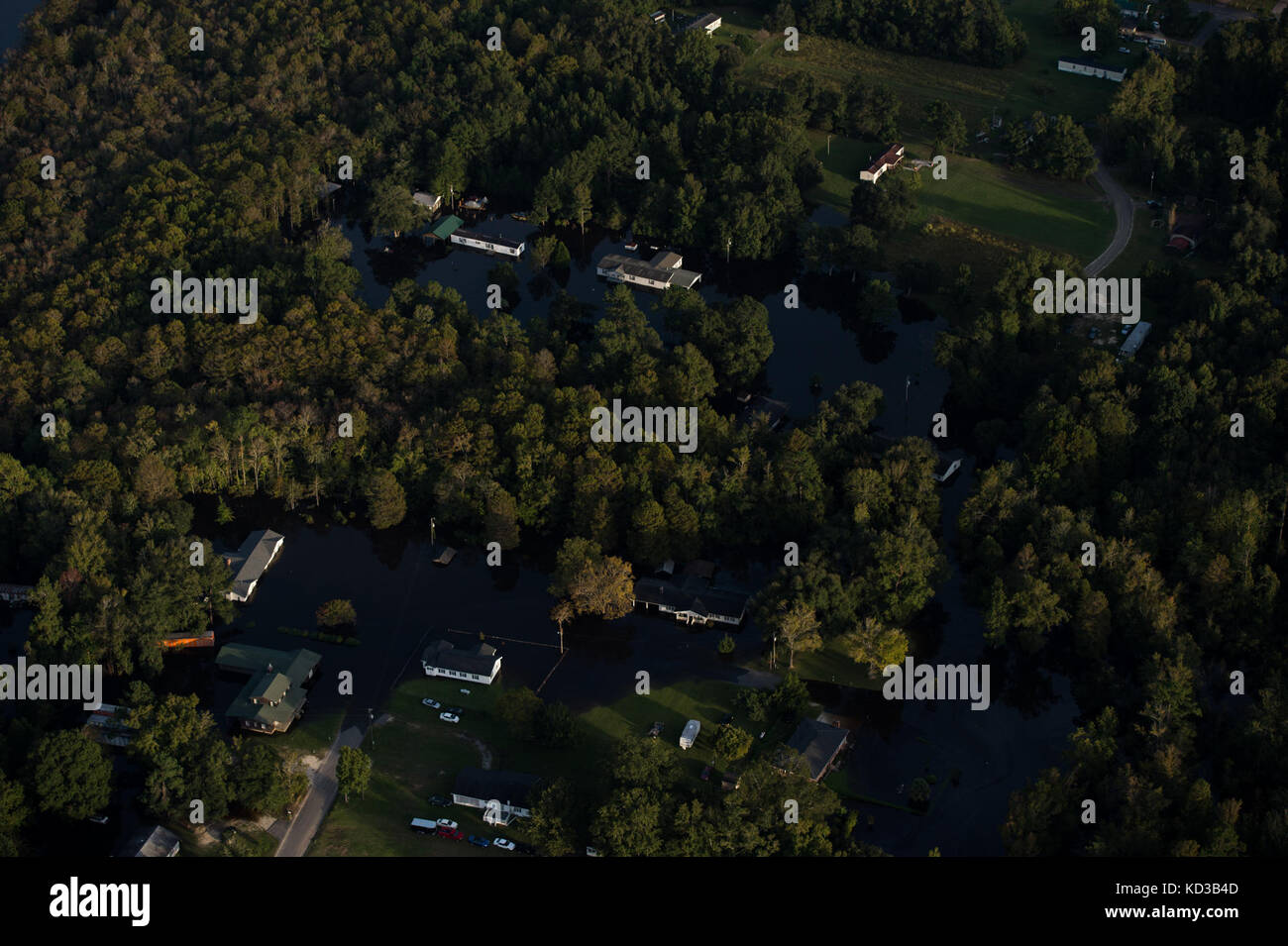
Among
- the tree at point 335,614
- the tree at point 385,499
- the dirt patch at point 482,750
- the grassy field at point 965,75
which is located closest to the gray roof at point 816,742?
the dirt patch at point 482,750

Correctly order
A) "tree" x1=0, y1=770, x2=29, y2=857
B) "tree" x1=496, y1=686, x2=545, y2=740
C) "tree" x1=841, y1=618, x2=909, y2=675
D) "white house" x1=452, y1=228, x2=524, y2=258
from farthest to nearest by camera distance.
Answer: "white house" x1=452, y1=228, x2=524, y2=258
"tree" x1=841, y1=618, x2=909, y2=675
"tree" x1=496, y1=686, x2=545, y2=740
"tree" x1=0, y1=770, x2=29, y2=857

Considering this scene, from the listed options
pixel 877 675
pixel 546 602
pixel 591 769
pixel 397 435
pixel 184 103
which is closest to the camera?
pixel 591 769

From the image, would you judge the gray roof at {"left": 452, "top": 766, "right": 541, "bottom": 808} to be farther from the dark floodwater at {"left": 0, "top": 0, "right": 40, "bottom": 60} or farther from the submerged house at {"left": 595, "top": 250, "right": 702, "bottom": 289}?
the dark floodwater at {"left": 0, "top": 0, "right": 40, "bottom": 60}

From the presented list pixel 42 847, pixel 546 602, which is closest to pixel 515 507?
pixel 546 602

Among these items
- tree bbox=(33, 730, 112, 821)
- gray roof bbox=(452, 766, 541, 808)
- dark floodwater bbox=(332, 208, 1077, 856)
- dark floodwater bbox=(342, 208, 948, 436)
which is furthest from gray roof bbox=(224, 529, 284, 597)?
dark floodwater bbox=(342, 208, 948, 436)

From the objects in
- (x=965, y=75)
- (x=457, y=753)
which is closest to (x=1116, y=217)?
(x=965, y=75)

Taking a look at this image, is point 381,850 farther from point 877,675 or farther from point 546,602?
point 877,675

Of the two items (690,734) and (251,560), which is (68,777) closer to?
(251,560)
